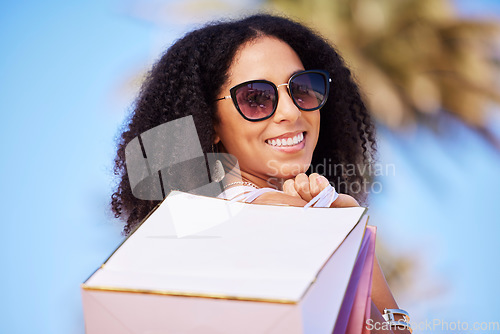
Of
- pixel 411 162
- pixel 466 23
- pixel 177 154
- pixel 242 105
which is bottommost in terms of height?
pixel 411 162

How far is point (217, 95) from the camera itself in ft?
5.74

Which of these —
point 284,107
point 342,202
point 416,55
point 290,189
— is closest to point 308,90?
point 284,107

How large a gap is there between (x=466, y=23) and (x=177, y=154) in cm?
398

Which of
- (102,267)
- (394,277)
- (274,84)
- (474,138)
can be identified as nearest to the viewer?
(102,267)

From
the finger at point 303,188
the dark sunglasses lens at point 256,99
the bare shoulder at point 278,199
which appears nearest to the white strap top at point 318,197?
the bare shoulder at point 278,199

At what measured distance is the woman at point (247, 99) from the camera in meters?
1.60

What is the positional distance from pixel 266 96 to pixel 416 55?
3.73 metres

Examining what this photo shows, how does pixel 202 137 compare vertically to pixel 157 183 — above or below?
above

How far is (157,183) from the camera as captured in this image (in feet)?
5.69

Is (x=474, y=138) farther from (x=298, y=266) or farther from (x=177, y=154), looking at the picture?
(x=298, y=266)

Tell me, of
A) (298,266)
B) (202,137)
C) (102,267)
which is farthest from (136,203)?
(298,266)

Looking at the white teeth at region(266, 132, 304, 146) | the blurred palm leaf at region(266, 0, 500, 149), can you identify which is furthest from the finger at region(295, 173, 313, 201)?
the blurred palm leaf at region(266, 0, 500, 149)

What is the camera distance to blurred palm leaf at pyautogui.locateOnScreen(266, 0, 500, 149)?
4.72 metres

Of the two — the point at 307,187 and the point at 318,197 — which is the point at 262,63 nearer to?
the point at 307,187
